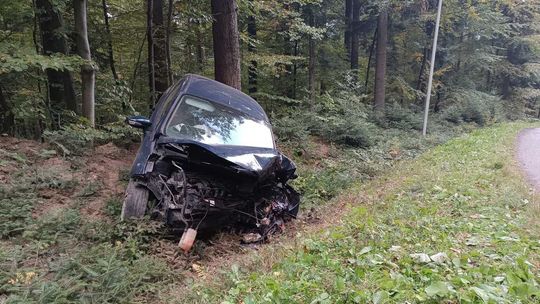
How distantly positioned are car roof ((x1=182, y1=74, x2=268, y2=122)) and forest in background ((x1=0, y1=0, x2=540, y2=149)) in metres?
2.04

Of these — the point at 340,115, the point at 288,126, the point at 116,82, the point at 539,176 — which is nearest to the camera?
the point at 539,176

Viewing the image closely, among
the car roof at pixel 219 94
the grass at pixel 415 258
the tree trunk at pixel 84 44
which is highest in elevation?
the tree trunk at pixel 84 44

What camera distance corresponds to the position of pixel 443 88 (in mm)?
25016

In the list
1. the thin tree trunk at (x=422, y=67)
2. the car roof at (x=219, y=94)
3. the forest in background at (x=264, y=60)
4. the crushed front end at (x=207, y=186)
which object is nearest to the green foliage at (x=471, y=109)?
the forest in background at (x=264, y=60)

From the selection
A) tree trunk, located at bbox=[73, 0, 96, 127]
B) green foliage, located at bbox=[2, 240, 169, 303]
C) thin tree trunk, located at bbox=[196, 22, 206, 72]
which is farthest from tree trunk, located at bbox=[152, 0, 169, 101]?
green foliage, located at bbox=[2, 240, 169, 303]

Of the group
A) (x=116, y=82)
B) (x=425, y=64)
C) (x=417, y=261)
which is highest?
(x=425, y=64)

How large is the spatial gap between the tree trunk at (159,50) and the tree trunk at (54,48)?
223 centimetres

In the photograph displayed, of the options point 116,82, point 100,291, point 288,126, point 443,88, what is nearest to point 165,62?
point 116,82

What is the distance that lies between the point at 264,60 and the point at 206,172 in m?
9.28

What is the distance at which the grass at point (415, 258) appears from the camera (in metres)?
2.47

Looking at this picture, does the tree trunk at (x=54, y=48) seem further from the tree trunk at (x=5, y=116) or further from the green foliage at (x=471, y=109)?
the green foliage at (x=471, y=109)

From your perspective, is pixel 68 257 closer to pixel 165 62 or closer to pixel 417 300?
pixel 417 300

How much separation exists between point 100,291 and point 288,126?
28.1 feet

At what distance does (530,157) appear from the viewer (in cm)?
968
